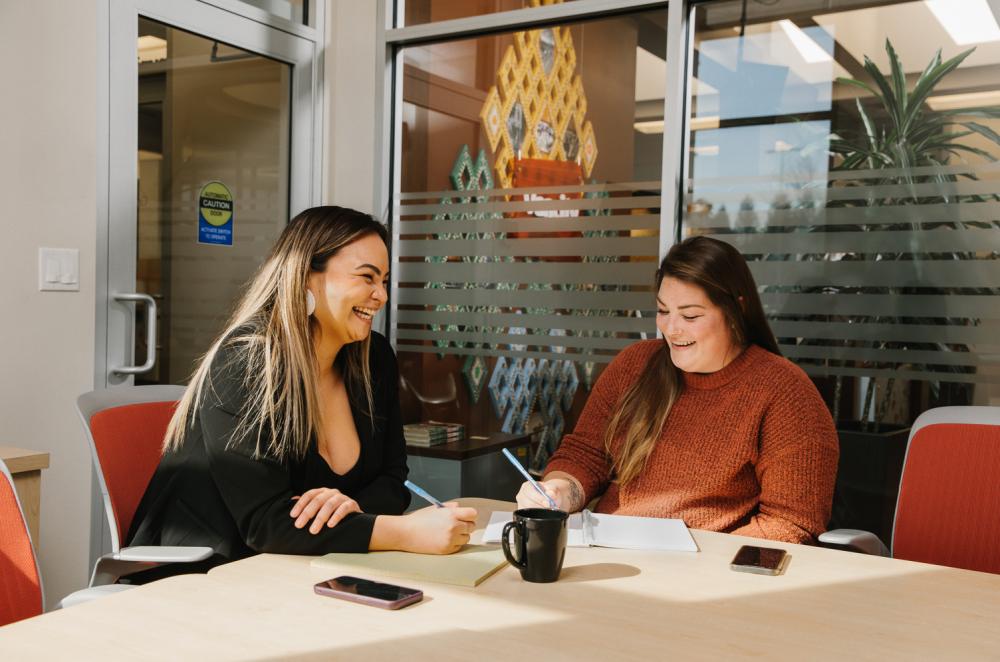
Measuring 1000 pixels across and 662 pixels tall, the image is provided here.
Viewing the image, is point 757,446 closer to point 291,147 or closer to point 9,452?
point 9,452

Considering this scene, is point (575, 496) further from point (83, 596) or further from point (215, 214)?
point (215, 214)

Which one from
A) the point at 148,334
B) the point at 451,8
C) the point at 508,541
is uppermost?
the point at 451,8

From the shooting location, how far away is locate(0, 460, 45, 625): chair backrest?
128 cm

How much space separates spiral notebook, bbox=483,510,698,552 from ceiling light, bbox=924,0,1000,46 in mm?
1847

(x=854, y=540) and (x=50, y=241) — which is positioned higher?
(x=50, y=241)

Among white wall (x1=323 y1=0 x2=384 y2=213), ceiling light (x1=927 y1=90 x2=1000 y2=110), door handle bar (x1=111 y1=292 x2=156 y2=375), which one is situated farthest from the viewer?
white wall (x1=323 y1=0 x2=384 y2=213)

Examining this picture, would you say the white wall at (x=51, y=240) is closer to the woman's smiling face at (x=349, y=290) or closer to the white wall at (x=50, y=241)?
the white wall at (x=50, y=241)

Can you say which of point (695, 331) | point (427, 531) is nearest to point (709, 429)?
point (695, 331)

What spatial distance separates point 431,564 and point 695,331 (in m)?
A: 0.94

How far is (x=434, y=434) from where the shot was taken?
11.4ft

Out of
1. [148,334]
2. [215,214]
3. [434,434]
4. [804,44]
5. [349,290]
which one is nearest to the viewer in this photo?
[349,290]

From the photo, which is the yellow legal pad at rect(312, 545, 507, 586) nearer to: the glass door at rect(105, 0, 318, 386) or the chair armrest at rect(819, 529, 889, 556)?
the chair armrest at rect(819, 529, 889, 556)

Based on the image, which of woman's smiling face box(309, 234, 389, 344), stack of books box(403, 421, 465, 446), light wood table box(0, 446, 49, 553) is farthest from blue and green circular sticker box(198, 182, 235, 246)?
woman's smiling face box(309, 234, 389, 344)

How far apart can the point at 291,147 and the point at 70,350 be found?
1298 millimetres
